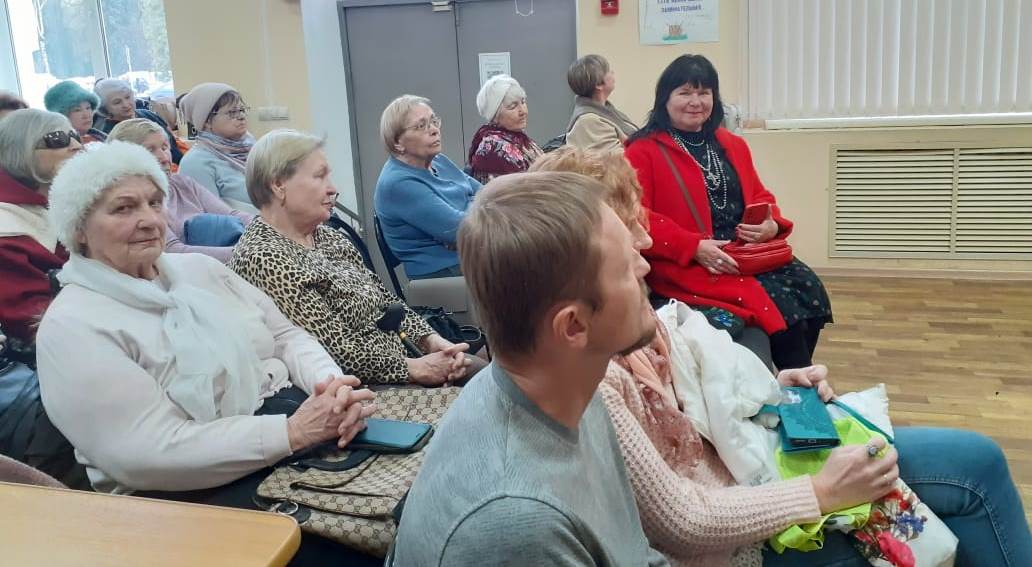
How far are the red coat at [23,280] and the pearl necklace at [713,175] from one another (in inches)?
73.5

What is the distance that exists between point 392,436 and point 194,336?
447 millimetres

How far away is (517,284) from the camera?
0.88 meters

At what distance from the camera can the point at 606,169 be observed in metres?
1.54

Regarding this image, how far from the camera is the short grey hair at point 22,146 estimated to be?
2.28 meters

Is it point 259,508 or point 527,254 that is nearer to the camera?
point 527,254

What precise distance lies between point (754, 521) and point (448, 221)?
6.92ft

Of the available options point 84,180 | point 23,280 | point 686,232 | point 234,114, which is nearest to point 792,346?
point 686,232

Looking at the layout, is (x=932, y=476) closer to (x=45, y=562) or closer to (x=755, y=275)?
(x=755, y=275)

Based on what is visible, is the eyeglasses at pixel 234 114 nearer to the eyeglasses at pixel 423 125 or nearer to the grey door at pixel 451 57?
the eyeglasses at pixel 423 125

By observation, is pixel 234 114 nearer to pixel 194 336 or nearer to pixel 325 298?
pixel 325 298

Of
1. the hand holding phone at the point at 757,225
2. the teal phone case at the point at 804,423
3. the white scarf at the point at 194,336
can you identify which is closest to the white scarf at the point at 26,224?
the white scarf at the point at 194,336

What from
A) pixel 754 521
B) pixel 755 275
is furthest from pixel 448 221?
pixel 754 521

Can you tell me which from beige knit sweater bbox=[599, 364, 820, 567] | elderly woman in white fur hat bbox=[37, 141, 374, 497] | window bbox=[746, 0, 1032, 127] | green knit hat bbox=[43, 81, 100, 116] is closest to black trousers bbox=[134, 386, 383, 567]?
elderly woman in white fur hat bbox=[37, 141, 374, 497]

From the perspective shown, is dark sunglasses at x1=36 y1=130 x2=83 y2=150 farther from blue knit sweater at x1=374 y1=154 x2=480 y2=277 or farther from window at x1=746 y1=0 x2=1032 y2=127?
window at x1=746 y1=0 x2=1032 y2=127
